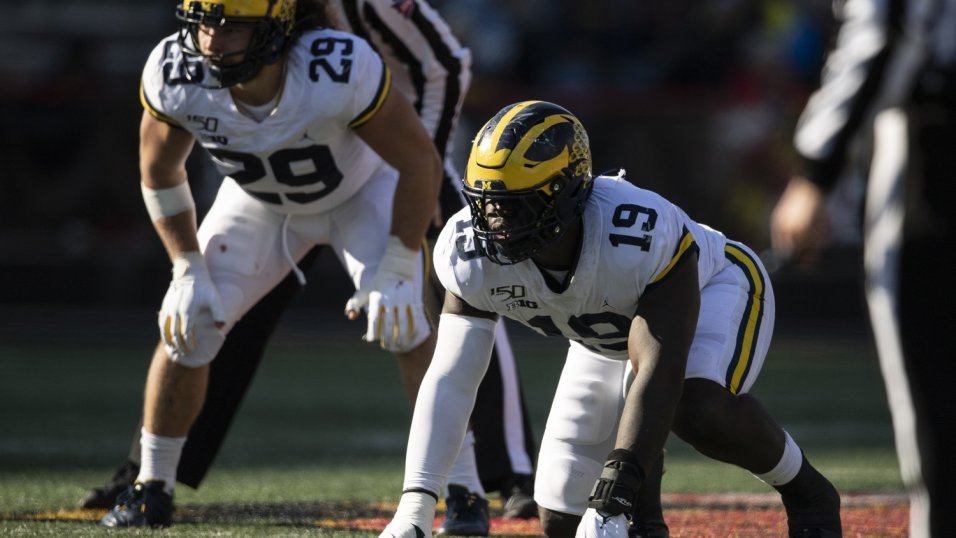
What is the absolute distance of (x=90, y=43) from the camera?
11.3 m

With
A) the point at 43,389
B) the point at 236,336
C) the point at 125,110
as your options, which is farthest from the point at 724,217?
the point at 236,336

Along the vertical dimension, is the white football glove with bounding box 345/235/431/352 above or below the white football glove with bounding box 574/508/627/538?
above

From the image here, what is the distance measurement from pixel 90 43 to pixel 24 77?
3.20 ft

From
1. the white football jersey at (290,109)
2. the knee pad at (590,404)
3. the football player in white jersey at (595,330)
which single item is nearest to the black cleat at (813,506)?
the football player in white jersey at (595,330)

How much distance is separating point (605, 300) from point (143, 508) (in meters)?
1.50

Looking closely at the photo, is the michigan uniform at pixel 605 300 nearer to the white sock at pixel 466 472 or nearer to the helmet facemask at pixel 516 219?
the helmet facemask at pixel 516 219

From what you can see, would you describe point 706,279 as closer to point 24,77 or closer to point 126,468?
point 126,468

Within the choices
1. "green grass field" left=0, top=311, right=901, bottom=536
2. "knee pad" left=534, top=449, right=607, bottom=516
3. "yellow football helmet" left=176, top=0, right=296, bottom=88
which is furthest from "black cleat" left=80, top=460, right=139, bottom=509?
"knee pad" left=534, top=449, right=607, bottom=516

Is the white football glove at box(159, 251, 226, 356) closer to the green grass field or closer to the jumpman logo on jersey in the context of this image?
the green grass field

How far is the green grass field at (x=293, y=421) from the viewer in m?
4.48

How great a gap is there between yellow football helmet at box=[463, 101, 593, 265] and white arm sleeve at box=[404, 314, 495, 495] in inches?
8.1

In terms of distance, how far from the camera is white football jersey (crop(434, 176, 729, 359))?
10.2 feet

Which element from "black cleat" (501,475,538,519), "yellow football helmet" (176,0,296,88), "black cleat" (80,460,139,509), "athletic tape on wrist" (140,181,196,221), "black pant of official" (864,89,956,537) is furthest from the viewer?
"black cleat" (501,475,538,519)

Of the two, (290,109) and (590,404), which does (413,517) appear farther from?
(290,109)
